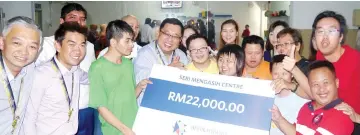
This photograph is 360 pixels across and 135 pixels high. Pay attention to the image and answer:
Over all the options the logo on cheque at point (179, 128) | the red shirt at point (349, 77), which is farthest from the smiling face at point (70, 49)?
the red shirt at point (349, 77)

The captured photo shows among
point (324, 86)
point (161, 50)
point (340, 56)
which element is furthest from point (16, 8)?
point (324, 86)

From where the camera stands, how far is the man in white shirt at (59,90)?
227cm

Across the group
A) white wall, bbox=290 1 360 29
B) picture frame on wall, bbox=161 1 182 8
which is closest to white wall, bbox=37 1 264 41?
picture frame on wall, bbox=161 1 182 8

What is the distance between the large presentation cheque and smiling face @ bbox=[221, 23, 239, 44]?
1.21m

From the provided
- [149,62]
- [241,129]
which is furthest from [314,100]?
[149,62]

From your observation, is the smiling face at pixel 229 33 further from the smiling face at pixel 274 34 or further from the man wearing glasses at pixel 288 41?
the man wearing glasses at pixel 288 41

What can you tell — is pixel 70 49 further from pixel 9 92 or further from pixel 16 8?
pixel 16 8

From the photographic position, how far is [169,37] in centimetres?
296

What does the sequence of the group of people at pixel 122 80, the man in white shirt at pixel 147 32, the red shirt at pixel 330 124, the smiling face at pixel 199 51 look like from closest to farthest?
the red shirt at pixel 330 124 → the group of people at pixel 122 80 → the smiling face at pixel 199 51 → the man in white shirt at pixel 147 32

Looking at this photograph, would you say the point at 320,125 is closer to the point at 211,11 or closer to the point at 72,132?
the point at 72,132

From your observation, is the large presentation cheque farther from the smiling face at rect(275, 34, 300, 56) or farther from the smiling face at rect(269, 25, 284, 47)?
the smiling face at rect(269, 25, 284, 47)

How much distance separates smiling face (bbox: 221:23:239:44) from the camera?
3.55m

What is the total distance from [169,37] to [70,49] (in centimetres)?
91

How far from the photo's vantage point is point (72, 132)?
244cm
